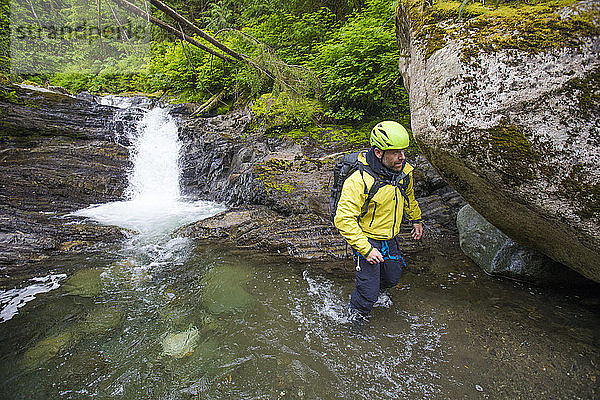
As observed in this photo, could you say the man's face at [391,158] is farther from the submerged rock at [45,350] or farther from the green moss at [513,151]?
the submerged rock at [45,350]

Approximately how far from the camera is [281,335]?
3.68 meters

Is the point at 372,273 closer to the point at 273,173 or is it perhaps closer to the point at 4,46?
the point at 273,173

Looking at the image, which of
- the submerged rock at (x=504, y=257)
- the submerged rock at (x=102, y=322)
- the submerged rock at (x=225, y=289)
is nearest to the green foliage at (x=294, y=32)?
the submerged rock at (x=225, y=289)

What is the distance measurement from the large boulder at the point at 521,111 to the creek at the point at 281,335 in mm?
1094

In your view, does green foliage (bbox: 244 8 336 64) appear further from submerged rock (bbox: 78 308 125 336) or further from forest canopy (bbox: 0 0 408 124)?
submerged rock (bbox: 78 308 125 336)

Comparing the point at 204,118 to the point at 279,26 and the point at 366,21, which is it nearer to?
the point at 279,26

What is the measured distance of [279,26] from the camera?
1226 cm

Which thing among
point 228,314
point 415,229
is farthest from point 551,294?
point 228,314

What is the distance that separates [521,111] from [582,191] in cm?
82

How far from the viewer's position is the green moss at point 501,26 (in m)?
2.40

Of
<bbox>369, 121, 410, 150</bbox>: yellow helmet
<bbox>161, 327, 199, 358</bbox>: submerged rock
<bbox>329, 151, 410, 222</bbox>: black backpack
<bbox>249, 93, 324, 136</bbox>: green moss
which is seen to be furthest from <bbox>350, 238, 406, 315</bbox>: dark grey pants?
<bbox>249, 93, 324, 136</bbox>: green moss

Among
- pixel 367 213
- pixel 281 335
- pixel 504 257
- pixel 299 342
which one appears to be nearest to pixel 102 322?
pixel 281 335

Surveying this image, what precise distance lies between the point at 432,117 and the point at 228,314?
3.60 m

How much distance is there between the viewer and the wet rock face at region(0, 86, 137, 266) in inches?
282
